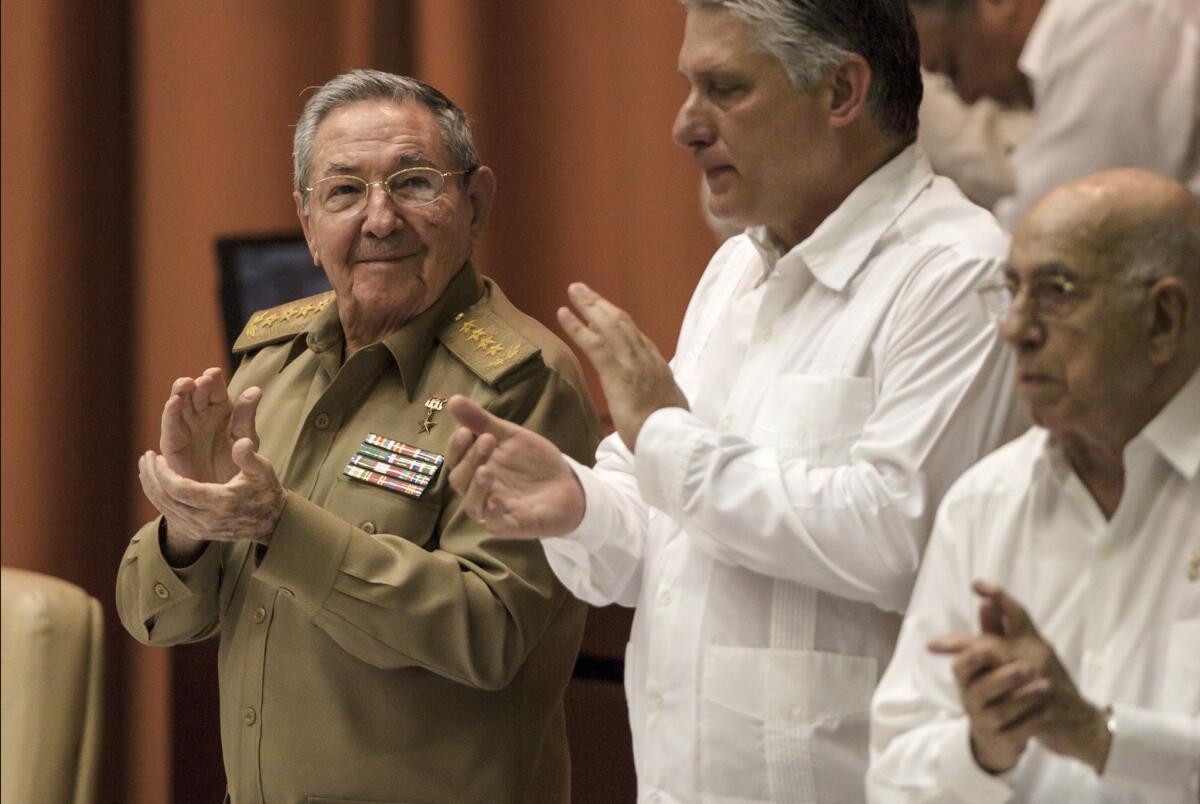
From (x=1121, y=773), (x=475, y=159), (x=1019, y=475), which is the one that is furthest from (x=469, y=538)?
(x=1121, y=773)

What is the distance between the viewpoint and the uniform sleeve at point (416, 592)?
1962 mm

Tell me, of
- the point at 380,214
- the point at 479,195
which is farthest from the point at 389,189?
the point at 479,195

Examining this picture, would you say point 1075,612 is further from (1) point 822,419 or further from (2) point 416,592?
(2) point 416,592

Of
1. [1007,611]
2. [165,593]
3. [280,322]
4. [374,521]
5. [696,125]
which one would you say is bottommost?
[165,593]

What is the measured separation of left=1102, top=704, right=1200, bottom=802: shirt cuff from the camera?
1.29m

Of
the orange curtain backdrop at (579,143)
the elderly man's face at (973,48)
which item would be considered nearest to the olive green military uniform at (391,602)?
the elderly man's face at (973,48)

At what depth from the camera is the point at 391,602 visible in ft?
6.43

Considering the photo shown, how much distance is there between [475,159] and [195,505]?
625 millimetres

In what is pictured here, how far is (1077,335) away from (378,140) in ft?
3.55

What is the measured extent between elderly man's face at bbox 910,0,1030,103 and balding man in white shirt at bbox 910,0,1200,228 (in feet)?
0.40

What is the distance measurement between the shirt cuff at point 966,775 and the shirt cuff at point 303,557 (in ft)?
2.70

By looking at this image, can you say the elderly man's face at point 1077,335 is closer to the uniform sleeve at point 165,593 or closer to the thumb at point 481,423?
the thumb at point 481,423

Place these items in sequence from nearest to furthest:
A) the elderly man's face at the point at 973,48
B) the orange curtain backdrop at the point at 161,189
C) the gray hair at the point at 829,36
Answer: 1. the gray hair at the point at 829,36
2. the elderly man's face at the point at 973,48
3. the orange curtain backdrop at the point at 161,189

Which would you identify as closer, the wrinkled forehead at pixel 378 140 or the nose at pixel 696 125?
the nose at pixel 696 125
